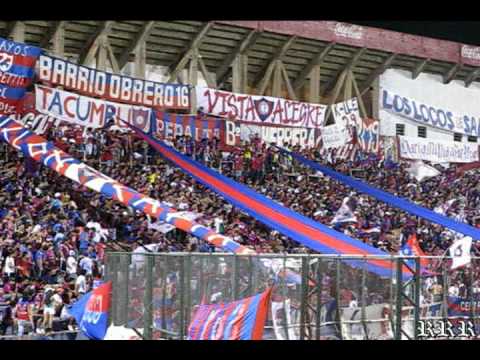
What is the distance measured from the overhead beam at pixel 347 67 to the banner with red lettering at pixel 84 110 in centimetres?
886

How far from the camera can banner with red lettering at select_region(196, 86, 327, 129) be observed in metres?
29.0

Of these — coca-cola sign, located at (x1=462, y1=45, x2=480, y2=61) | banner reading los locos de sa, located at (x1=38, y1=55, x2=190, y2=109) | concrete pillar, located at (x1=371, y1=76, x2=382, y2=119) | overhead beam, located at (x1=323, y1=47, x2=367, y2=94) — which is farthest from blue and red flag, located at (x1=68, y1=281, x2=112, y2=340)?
coca-cola sign, located at (x1=462, y1=45, x2=480, y2=61)

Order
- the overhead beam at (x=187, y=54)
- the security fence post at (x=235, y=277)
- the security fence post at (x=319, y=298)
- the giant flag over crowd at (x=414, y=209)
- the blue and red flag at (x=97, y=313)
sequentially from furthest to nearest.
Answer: the overhead beam at (x=187, y=54) < the giant flag over crowd at (x=414, y=209) < the blue and red flag at (x=97, y=313) < the security fence post at (x=235, y=277) < the security fence post at (x=319, y=298)

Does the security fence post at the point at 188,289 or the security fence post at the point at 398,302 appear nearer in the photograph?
the security fence post at the point at 398,302

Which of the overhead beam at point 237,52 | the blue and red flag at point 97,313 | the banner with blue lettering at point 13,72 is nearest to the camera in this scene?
Result: the blue and red flag at point 97,313

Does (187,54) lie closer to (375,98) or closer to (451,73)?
(375,98)

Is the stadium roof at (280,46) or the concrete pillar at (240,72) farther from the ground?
the stadium roof at (280,46)

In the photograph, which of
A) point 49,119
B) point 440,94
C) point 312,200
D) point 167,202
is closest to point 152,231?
point 167,202

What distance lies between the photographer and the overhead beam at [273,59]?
31.8 meters

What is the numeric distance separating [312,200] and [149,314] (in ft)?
47.2

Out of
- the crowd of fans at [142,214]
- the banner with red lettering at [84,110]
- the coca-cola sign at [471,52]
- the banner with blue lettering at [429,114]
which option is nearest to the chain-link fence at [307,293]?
the crowd of fans at [142,214]

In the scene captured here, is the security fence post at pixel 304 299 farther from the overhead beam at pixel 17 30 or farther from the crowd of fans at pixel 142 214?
the overhead beam at pixel 17 30

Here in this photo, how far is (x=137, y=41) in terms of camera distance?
Answer: 94.3 feet

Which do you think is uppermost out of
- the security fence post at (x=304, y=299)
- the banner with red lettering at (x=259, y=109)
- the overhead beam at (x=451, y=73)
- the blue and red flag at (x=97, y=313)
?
the overhead beam at (x=451, y=73)
